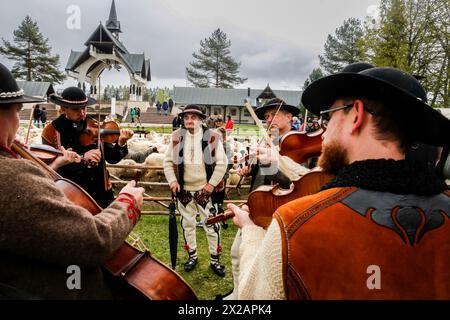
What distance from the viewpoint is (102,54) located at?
146ft

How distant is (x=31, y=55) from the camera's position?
178 ft

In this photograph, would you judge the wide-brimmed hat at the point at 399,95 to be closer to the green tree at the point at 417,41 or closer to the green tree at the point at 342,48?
the green tree at the point at 417,41

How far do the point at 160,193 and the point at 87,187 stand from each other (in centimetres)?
454

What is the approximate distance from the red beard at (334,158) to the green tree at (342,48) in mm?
45249

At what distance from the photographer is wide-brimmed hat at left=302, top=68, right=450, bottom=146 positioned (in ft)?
3.86

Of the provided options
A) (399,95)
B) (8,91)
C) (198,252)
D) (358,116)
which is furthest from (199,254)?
(399,95)

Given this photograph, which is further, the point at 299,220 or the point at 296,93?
Result: the point at 296,93

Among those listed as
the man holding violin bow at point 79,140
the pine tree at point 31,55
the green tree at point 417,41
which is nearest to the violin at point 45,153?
the man holding violin bow at point 79,140

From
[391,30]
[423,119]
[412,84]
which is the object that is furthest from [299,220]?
[391,30]

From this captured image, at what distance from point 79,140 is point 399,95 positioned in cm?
387

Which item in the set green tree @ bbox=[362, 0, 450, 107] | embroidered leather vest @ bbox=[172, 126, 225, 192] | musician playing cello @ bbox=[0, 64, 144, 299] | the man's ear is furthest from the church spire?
the man's ear

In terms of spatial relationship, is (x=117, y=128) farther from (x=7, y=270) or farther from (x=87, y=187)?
(x=7, y=270)

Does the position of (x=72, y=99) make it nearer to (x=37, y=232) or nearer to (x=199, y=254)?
(x=199, y=254)
